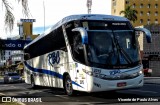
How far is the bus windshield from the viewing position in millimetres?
16000

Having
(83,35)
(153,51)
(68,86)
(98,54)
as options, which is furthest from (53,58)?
(153,51)

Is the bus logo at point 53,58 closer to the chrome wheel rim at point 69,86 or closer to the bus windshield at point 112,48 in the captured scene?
the chrome wheel rim at point 69,86

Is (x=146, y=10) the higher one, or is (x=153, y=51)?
(x=146, y=10)

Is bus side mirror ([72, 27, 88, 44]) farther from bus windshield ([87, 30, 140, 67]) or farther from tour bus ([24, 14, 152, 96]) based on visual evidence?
bus windshield ([87, 30, 140, 67])

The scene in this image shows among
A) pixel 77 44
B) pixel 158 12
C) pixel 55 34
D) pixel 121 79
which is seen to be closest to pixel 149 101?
pixel 121 79

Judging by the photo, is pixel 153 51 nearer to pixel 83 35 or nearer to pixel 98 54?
pixel 98 54

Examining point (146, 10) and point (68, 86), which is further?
point (146, 10)

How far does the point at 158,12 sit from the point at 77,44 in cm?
12626

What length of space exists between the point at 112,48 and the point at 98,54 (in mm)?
650

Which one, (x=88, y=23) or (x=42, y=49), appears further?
(x=42, y=49)

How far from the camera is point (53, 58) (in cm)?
2042

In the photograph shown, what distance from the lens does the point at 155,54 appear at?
77.2m

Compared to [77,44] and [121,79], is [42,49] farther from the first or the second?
[121,79]

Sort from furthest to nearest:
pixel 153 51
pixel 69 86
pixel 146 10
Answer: pixel 146 10 < pixel 153 51 < pixel 69 86
